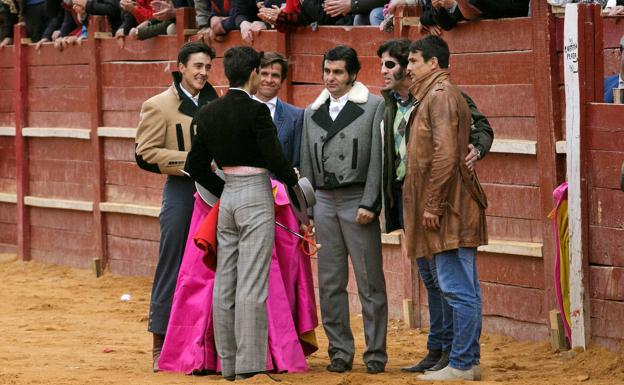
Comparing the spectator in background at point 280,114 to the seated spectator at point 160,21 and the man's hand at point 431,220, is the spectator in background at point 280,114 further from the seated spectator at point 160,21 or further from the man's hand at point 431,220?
the seated spectator at point 160,21

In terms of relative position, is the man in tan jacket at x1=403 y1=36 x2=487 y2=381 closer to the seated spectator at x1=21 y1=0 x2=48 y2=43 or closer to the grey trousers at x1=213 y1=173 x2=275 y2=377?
the grey trousers at x1=213 y1=173 x2=275 y2=377

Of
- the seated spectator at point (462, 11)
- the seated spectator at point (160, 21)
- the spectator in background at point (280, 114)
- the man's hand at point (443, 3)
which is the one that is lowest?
the spectator in background at point (280, 114)

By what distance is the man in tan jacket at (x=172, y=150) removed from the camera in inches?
340

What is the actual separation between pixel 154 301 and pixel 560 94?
284cm

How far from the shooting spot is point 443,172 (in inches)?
293

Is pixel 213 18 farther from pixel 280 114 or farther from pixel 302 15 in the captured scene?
pixel 280 114

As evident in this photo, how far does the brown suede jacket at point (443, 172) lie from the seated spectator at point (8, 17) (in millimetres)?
9277

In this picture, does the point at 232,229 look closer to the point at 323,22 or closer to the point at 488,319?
the point at 488,319

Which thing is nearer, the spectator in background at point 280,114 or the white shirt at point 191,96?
the spectator in background at point 280,114

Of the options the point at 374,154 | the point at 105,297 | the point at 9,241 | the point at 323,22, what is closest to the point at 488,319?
the point at 374,154

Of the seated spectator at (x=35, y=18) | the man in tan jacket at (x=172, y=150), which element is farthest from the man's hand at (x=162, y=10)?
the man in tan jacket at (x=172, y=150)

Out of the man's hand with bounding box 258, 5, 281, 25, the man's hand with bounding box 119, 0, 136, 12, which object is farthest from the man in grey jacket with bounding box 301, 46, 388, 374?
the man's hand with bounding box 119, 0, 136, 12

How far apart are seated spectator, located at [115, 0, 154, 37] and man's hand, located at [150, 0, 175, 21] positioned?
1.87 feet

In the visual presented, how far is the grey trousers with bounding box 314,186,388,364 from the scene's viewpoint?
8.27 m
